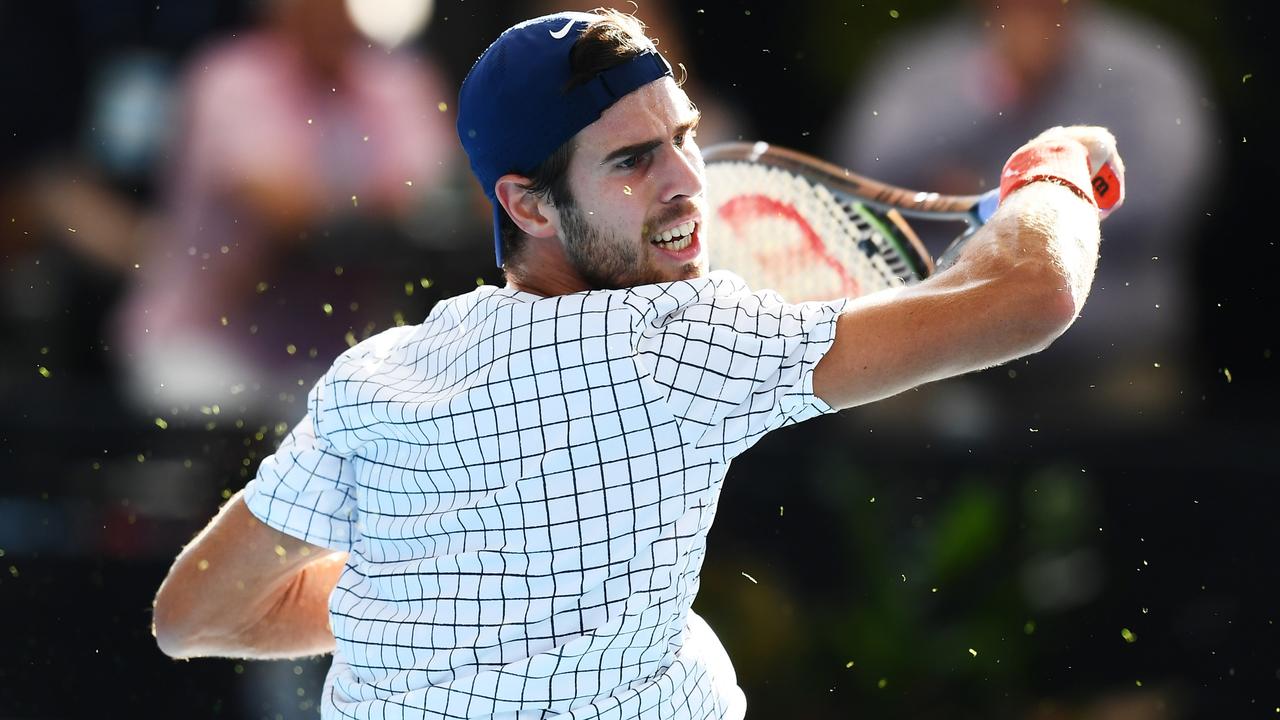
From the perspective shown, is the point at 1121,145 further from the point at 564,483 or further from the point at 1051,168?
the point at 564,483

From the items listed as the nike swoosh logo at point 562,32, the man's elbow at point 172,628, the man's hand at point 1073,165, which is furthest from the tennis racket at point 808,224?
the man's elbow at point 172,628

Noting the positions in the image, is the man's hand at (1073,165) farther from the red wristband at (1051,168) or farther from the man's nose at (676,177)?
the man's nose at (676,177)

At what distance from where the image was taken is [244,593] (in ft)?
6.73

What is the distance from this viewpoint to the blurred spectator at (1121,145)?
349 centimetres

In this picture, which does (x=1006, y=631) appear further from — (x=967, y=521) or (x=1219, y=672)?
Result: (x=1219, y=672)

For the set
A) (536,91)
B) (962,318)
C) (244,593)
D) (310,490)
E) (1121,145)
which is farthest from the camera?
(1121,145)

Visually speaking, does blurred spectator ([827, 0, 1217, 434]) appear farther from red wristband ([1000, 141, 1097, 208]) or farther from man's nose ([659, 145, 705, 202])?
man's nose ([659, 145, 705, 202])

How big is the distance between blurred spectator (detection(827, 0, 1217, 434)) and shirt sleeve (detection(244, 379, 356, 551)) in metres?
1.98

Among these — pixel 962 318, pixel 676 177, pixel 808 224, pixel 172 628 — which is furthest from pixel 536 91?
pixel 172 628

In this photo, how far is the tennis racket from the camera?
7.40 ft

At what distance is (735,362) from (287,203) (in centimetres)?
260

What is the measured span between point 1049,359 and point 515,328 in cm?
221

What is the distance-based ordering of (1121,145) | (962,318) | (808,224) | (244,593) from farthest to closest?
(1121,145) → (808,224) → (244,593) → (962,318)

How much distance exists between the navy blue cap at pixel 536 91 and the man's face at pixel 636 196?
22mm
